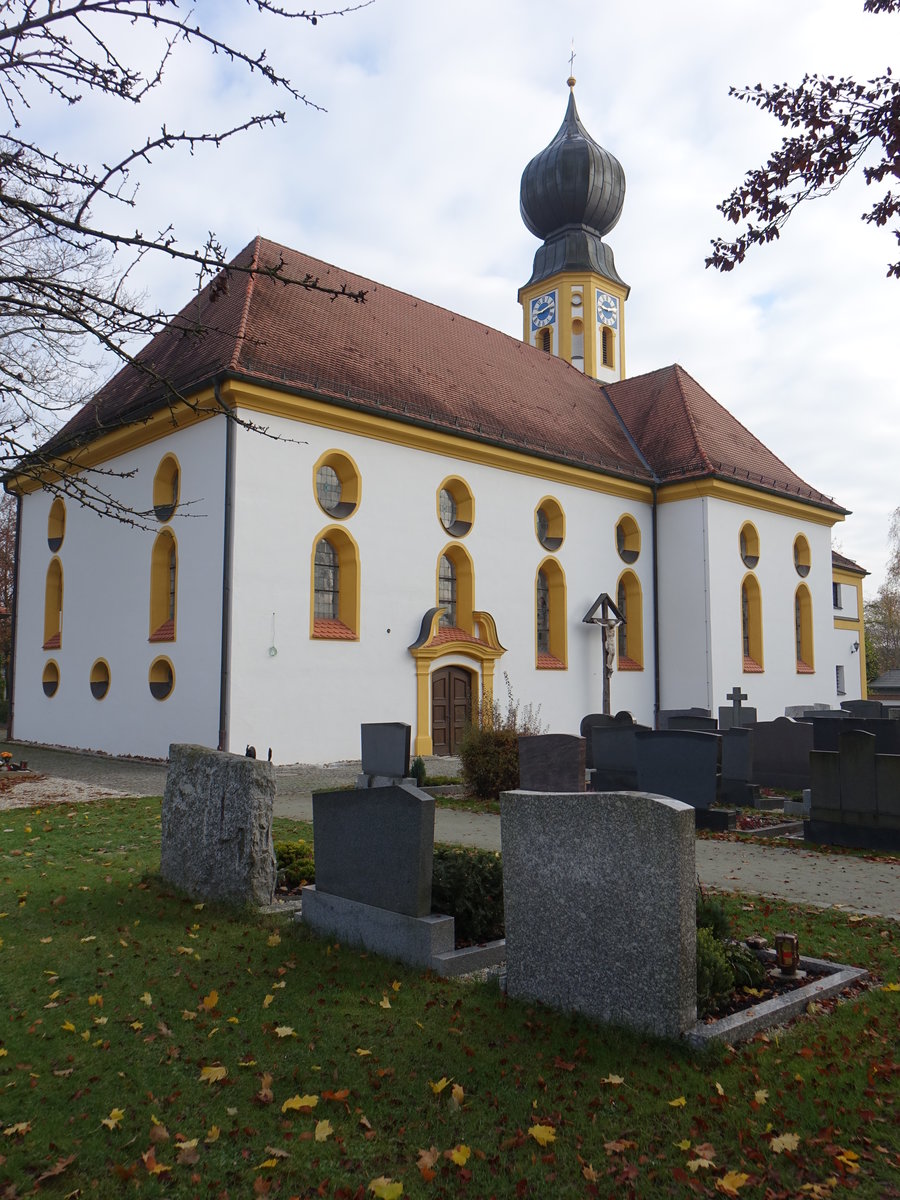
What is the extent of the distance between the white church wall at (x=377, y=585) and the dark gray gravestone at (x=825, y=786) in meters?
8.68

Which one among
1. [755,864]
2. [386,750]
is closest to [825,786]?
[755,864]

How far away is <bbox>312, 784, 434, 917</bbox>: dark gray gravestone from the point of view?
5.29 m

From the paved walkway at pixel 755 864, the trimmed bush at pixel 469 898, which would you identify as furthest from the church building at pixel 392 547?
the trimmed bush at pixel 469 898

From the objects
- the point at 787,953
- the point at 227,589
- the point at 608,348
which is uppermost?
the point at 608,348

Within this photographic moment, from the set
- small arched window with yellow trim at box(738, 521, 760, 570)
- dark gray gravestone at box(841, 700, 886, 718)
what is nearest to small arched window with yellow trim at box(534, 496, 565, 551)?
small arched window with yellow trim at box(738, 521, 760, 570)

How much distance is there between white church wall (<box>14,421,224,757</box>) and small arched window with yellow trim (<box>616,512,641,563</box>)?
11769 millimetres

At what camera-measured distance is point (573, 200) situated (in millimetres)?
33938

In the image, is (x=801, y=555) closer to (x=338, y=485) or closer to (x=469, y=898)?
(x=338, y=485)

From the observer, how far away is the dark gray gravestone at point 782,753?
13703mm

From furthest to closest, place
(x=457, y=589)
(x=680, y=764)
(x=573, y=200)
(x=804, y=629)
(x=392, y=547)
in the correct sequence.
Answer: (x=573, y=200) < (x=804, y=629) < (x=457, y=589) < (x=392, y=547) < (x=680, y=764)

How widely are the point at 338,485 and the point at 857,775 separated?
460 inches

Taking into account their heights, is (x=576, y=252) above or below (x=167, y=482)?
above

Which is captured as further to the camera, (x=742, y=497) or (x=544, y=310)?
(x=544, y=310)

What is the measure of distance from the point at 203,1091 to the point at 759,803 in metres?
10.1
